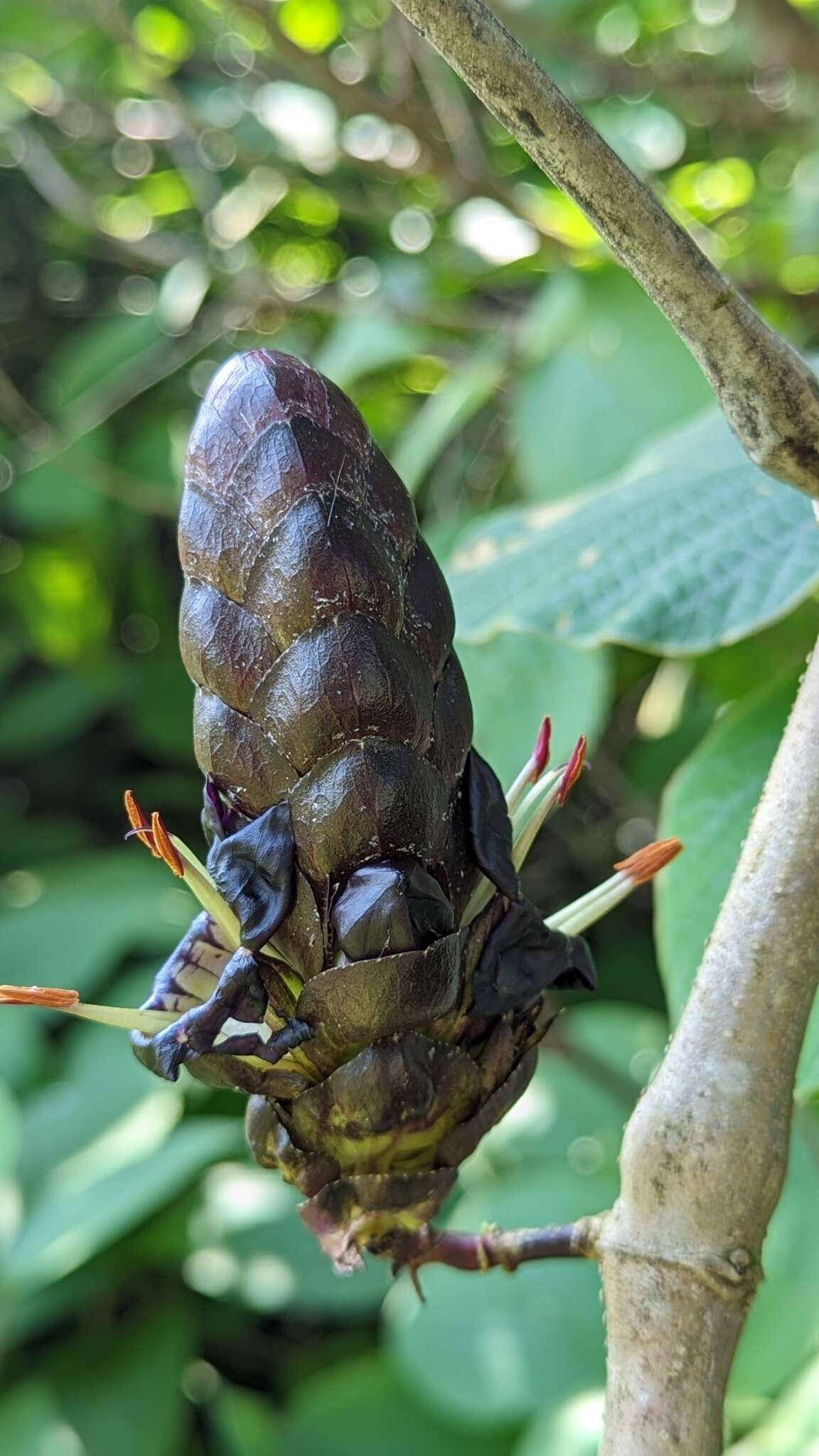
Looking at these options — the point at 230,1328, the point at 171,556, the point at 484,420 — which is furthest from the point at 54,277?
the point at 230,1328

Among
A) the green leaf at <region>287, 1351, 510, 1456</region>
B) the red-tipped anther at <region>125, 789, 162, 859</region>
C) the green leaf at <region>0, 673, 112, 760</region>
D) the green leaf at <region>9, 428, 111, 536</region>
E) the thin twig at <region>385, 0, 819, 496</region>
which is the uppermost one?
the thin twig at <region>385, 0, 819, 496</region>

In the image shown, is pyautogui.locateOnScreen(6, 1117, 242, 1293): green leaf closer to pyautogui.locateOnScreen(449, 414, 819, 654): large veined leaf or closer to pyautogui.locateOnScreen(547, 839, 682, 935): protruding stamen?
pyautogui.locateOnScreen(449, 414, 819, 654): large veined leaf

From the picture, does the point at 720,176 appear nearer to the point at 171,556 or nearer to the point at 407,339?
the point at 407,339

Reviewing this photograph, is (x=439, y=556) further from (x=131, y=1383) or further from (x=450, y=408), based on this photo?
(x=131, y=1383)

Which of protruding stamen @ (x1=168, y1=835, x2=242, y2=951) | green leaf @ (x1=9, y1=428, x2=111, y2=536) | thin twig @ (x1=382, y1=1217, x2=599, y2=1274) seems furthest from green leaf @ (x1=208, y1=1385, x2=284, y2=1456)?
green leaf @ (x1=9, y1=428, x2=111, y2=536)

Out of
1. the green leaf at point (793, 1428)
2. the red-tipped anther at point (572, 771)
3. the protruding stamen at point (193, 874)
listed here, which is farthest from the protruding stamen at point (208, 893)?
the green leaf at point (793, 1428)

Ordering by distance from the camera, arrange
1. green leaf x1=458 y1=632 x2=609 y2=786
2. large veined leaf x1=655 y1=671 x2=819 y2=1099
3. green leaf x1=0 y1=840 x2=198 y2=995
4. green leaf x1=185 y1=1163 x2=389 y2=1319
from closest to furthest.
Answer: large veined leaf x1=655 y1=671 x2=819 y2=1099 < green leaf x1=458 y1=632 x2=609 y2=786 < green leaf x1=185 y1=1163 x2=389 y2=1319 < green leaf x1=0 y1=840 x2=198 y2=995

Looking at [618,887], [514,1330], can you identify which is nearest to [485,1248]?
[618,887]
